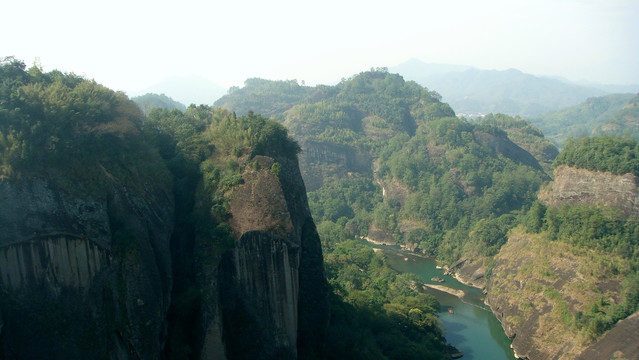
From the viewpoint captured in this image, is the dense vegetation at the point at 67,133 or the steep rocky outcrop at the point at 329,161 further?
the steep rocky outcrop at the point at 329,161

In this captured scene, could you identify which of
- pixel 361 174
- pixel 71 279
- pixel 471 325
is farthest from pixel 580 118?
pixel 71 279

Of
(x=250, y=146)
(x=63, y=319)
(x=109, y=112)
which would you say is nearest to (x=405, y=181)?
(x=250, y=146)

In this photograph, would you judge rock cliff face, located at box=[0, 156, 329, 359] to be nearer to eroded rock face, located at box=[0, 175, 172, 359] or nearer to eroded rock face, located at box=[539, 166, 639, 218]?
eroded rock face, located at box=[0, 175, 172, 359]

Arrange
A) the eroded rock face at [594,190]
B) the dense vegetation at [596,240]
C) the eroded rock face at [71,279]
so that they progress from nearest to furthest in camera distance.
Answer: the eroded rock face at [71,279] < the dense vegetation at [596,240] < the eroded rock face at [594,190]

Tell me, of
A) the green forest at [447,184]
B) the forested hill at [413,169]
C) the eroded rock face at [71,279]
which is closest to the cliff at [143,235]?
the eroded rock face at [71,279]

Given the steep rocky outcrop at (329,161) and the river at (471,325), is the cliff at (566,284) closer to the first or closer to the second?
the river at (471,325)

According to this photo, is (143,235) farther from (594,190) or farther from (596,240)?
(594,190)
